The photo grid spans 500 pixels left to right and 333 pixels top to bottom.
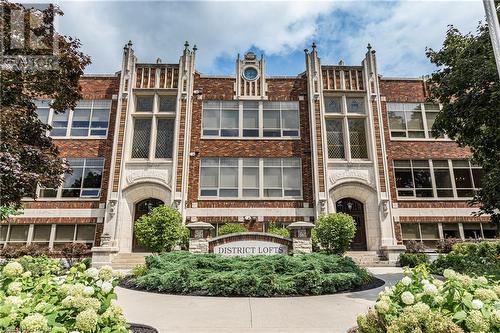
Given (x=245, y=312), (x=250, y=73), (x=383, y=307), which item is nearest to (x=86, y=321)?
(x=383, y=307)

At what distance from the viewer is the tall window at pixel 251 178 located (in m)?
19.8

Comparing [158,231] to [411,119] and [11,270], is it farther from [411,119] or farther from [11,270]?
[411,119]

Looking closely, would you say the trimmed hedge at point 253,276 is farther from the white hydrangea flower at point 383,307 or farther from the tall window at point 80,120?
the tall window at point 80,120

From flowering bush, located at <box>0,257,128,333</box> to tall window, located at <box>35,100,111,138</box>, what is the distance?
18.3 metres

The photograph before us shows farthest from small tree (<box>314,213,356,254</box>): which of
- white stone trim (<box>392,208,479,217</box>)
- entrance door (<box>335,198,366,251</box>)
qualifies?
white stone trim (<box>392,208,479,217</box>)

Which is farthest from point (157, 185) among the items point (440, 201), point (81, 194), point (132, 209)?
point (440, 201)

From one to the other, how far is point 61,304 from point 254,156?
17.2m

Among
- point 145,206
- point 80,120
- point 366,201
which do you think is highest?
point 80,120

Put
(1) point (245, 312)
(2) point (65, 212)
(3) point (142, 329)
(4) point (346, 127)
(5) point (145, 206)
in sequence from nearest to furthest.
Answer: (3) point (142, 329) < (1) point (245, 312) < (2) point (65, 212) < (5) point (145, 206) < (4) point (346, 127)

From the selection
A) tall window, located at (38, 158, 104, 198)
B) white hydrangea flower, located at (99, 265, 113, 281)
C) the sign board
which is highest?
tall window, located at (38, 158, 104, 198)

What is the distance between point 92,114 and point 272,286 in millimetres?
17923

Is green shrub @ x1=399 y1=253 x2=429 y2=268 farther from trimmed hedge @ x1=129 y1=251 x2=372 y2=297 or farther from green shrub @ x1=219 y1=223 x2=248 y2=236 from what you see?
green shrub @ x1=219 y1=223 x2=248 y2=236

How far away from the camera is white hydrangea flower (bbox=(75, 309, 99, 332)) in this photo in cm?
306

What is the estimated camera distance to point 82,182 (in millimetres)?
19734
